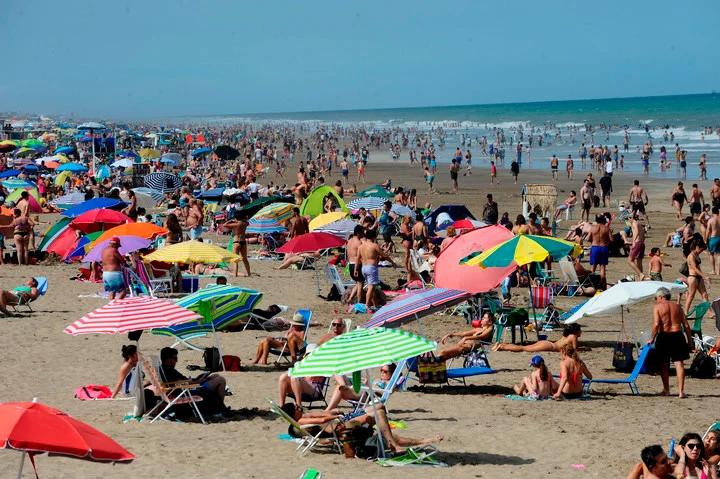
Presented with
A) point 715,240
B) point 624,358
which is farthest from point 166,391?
point 715,240

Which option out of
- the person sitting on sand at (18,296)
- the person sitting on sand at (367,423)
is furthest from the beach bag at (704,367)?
the person sitting on sand at (18,296)

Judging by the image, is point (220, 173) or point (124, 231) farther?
point (220, 173)

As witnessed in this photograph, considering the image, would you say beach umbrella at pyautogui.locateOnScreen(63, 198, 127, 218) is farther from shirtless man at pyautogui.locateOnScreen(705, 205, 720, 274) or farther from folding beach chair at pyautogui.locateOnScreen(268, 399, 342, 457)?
shirtless man at pyautogui.locateOnScreen(705, 205, 720, 274)

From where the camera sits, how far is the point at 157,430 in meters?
8.61

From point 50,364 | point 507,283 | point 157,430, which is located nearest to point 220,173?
point 507,283

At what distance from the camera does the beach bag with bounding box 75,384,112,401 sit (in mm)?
9633

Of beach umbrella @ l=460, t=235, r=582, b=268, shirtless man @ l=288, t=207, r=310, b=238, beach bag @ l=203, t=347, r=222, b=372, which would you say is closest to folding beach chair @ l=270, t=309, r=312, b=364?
beach bag @ l=203, t=347, r=222, b=372

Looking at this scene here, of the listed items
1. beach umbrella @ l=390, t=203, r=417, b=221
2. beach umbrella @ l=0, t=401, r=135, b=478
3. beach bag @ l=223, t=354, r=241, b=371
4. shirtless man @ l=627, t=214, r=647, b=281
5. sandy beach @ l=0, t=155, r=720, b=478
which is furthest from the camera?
beach umbrella @ l=390, t=203, r=417, b=221

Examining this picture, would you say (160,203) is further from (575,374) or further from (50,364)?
(575,374)

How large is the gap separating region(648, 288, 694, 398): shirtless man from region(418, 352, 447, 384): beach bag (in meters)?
2.10

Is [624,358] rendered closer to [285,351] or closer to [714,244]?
[285,351]

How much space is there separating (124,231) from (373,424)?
Result: 765 cm

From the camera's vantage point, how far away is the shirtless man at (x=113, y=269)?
45.6 feet

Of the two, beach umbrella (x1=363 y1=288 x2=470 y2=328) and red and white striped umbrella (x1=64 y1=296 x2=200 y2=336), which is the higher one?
red and white striped umbrella (x1=64 y1=296 x2=200 y2=336)
